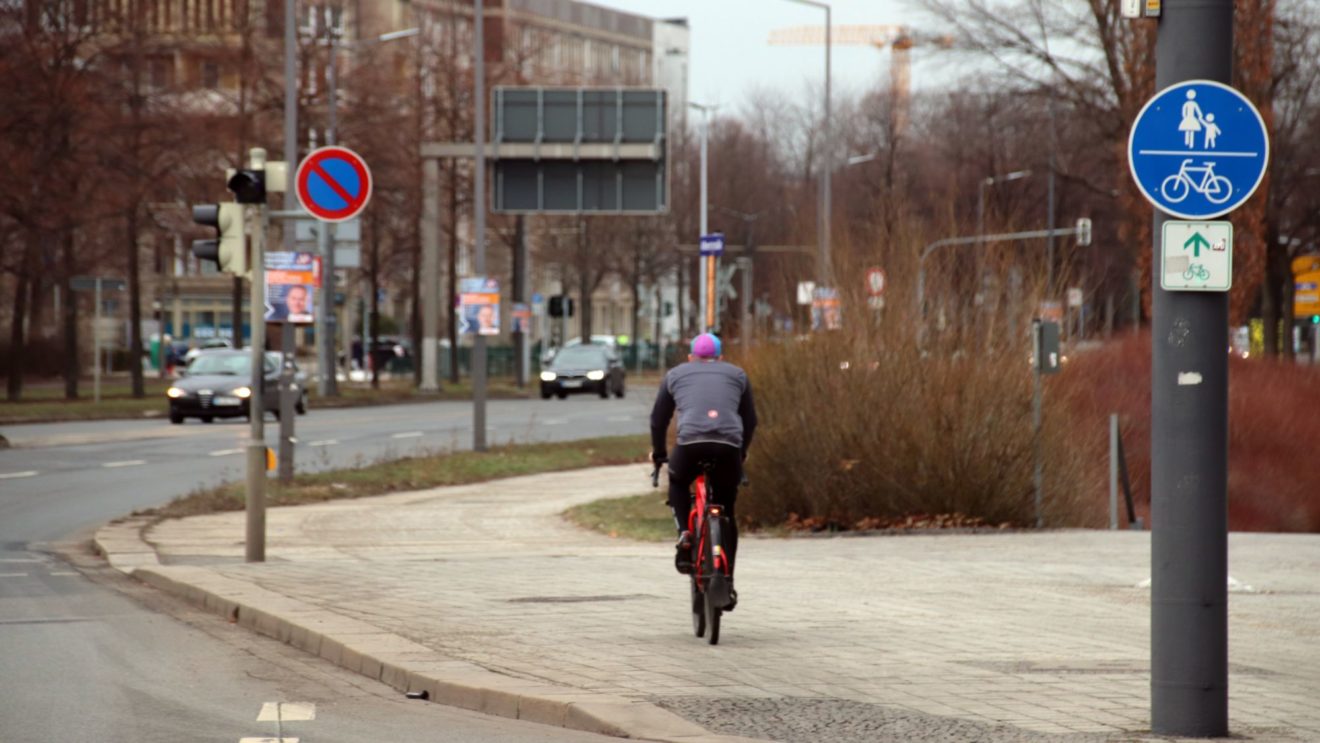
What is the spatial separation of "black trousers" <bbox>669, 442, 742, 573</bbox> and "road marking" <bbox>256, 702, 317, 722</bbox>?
287 centimetres

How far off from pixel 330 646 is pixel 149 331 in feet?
282

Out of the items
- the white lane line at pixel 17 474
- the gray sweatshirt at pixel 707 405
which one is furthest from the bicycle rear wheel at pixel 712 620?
the white lane line at pixel 17 474

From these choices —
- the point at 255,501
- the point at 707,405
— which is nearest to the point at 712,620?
the point at 707,405

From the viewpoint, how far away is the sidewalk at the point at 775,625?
8555mm

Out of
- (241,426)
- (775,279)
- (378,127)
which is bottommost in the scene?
(241,426)

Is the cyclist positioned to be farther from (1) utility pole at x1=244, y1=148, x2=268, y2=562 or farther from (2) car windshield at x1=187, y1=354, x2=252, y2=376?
(2) car windshield at x1=187, y1=354, x2=252, y2=376

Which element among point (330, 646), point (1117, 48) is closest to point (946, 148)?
point (1117, 48)

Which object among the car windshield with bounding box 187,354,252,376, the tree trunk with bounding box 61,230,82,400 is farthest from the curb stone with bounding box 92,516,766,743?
the tree trunk with bounding box 61,230,82,400

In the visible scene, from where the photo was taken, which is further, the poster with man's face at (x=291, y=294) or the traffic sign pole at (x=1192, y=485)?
the poster with man's face at (x=291, y=294)

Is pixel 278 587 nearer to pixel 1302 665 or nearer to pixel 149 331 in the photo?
pixel 1302 665

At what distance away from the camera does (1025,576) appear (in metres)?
14.6

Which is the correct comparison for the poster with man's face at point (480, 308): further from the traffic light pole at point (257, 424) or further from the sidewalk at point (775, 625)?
the traffic light pole at point (257, 424)

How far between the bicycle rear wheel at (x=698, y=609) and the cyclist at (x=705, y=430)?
30cm

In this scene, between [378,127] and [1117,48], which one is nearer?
[1117,48]
